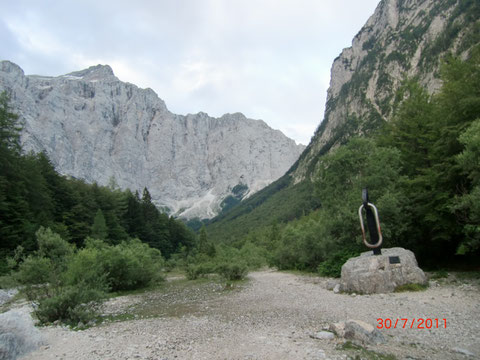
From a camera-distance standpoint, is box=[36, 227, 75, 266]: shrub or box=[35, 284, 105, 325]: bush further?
box=[36, 227, 75, 266]: shrub

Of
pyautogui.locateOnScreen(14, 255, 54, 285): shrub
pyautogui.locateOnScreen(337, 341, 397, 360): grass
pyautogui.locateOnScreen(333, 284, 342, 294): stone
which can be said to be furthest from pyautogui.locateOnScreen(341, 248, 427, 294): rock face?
pyautogui.locateOnScreen(14, 255, 54, 285): shrub

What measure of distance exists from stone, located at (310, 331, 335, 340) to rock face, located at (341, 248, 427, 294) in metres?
6.76

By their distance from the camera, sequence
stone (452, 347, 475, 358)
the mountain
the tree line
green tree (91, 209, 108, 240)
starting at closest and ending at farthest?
stone (452, 347, 475, 358) < the tree line < green tree (91, 209, 108, 240) < the mountain

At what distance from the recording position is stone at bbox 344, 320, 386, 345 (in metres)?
7.17

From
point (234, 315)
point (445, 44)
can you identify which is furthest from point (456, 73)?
point (445, 44)

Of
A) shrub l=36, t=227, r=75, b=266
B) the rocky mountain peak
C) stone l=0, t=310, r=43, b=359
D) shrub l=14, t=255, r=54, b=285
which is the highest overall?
the rocky mountain peak

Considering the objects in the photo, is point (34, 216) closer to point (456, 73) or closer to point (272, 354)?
point (272, 354)

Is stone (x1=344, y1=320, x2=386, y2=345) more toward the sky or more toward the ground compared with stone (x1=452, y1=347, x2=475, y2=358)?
more toward the sky

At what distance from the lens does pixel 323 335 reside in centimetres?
771

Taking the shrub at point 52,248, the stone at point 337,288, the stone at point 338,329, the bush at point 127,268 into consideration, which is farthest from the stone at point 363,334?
the bush at point 127,268

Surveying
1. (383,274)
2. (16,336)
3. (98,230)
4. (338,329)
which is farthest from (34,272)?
(98,230)

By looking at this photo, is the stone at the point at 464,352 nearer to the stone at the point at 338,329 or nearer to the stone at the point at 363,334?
the stone at the point at 363,334
